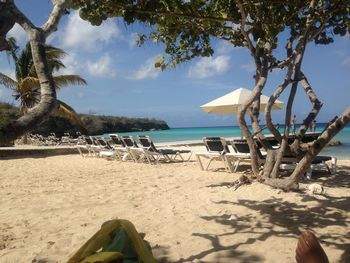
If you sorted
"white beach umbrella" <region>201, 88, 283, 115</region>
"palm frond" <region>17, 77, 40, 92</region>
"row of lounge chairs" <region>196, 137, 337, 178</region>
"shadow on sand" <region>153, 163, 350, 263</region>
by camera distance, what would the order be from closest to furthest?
"shadow on sand" <region>153, 163, 350, 263</region> → "row of lounge chairs" <region>196, 137, 337, 178</region> → "white beach umbrella" <region>201, 88, 283, 115</region> → "palm frond" <region>17, 77, 40, 92</region>

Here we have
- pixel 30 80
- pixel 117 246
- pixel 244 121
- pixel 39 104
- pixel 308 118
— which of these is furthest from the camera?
pixel 30 80

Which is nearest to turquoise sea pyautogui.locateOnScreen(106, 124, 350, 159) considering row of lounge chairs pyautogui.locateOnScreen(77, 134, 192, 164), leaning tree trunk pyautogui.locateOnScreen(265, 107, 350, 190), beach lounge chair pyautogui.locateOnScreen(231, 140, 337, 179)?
row of lounge chairs pyautogui.locateOnScreen(77, 134, 192, 164)

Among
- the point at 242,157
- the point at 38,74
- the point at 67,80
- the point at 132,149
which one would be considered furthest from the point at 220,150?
the point at 67,80

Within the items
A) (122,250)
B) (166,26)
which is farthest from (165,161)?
(122,250)

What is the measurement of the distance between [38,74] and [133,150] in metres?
10.1

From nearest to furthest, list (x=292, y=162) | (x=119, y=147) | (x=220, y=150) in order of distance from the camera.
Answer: (x=292, y=162) → (x=220, y=150) → (x=119, y=147)

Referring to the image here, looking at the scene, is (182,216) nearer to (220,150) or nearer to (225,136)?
(220,150)

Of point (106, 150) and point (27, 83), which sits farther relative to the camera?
point (27, 83)

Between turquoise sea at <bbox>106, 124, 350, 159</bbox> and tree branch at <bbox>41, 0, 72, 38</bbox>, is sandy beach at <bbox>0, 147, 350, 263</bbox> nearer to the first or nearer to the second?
tree branch at <bbox>41, 0, 72, 38</bbox>

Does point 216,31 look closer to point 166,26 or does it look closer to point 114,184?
point 166,26

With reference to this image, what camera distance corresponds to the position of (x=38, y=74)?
1626mm

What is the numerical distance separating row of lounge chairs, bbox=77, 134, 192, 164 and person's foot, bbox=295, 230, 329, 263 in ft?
29.2

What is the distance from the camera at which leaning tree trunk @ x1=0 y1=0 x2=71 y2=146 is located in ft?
4.50

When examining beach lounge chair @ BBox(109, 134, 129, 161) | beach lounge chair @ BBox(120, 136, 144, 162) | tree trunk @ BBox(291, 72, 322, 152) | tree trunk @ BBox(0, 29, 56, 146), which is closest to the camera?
tree trunk @ BBox(0, 29, 56, 146)
